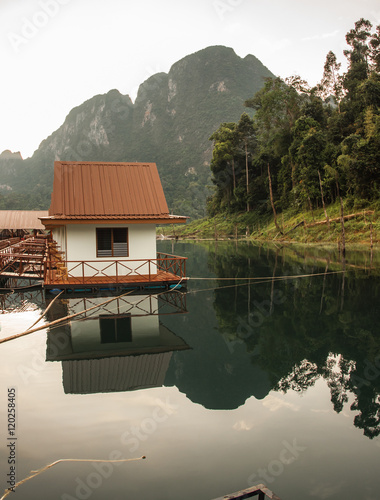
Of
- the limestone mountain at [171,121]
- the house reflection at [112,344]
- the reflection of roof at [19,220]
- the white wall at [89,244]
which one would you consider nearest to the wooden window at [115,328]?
the house reflection at [112,344]

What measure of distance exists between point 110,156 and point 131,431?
155 meters

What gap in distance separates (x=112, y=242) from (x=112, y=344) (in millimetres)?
7724

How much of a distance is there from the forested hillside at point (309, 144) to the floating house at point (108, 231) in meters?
22.1

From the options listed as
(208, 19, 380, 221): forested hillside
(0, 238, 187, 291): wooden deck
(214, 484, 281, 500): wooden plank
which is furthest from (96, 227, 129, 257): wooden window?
(208, 19, 380, 221): forested hillside

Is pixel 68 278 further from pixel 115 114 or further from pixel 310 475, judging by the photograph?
pixel 115 114

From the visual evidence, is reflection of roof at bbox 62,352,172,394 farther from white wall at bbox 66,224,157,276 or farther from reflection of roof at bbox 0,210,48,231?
reflection of roof at bbox 0,210,48,231

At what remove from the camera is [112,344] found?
30.5ft

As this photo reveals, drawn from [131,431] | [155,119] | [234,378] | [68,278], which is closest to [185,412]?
[131,431]

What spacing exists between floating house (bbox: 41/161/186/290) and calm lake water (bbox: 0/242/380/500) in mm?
3251

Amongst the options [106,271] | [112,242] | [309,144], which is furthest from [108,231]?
[309,144]

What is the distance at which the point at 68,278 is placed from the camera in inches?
626

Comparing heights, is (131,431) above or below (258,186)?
below

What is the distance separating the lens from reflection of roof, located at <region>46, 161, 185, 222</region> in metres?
16.3

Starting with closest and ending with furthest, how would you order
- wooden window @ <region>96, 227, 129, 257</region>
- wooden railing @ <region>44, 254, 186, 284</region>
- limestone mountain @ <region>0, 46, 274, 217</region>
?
wooden railing @ <region>44, 254, 186, 284</region> < wooden window @ <region>96, 227, 129, 257</region> < limestone mountain @ <region>0, 46, 274, 217</region>
